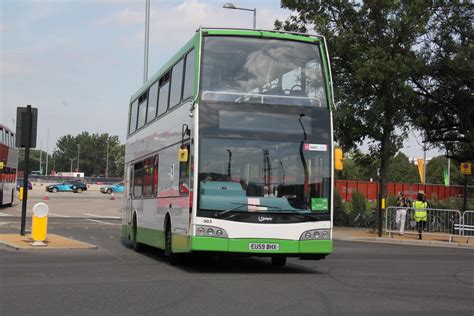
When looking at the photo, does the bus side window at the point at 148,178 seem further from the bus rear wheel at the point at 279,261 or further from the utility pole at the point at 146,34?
the utility pole at the point at 146,34

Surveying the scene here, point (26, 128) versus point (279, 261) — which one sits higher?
point (26, 128)

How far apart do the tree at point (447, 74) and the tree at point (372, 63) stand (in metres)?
1.75

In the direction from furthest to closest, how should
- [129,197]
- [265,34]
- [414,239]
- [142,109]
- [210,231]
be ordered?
[414,239]
[129,197]
[142,109]
[265,34]
[210,231]

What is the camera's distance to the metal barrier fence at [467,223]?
→ 23703 millimetres

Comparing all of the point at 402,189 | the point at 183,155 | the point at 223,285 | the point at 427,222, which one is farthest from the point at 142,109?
the point at 402,189

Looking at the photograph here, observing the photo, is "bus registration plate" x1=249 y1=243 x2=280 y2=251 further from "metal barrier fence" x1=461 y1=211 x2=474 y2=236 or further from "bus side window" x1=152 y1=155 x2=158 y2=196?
"metal barrier fence" x1=461 y1=211 x2=474 y2=236

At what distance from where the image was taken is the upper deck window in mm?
11852

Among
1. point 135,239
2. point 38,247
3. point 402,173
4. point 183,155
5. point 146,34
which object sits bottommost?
point 38,247

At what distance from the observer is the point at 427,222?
25094 millimetres

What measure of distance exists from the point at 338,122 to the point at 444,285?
15.9 metres

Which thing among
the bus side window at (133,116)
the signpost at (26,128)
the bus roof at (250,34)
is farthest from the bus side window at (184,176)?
the bus side window at (133,116)

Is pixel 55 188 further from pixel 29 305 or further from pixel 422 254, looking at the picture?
pixel 29 305

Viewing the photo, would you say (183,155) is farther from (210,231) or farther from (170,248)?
(170,248)

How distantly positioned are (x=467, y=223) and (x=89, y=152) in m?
166
